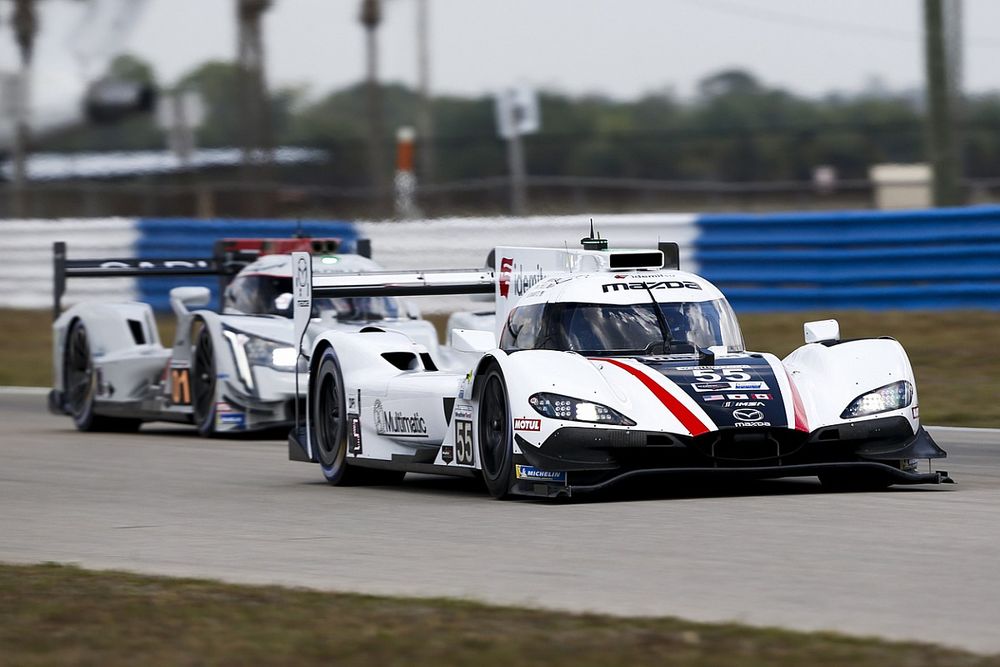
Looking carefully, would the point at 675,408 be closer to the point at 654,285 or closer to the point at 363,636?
the point at 654,285

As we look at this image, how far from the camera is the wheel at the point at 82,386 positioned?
54.5 ft

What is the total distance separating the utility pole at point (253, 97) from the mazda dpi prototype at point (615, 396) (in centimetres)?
2153

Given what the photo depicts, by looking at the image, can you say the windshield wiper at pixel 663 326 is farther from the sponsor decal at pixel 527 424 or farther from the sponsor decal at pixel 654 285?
the sponsor decal at pixel 527 424

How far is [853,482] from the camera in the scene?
9930 mm

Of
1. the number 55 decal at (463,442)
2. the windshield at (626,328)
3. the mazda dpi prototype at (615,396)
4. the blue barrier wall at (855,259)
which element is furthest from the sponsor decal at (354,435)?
the blue barrier wall at (855,259)

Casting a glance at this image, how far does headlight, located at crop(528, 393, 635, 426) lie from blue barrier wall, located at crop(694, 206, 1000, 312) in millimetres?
11135

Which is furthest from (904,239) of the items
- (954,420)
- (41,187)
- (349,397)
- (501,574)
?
(41,187)

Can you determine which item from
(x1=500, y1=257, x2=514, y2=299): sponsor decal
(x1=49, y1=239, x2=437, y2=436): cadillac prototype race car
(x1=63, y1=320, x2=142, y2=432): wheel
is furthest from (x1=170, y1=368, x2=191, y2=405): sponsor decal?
(x1=500, y1=257, x2=514, y2=299): sponsor decal

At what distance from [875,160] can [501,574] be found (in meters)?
25.3

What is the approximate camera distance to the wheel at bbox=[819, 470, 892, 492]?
9.66m

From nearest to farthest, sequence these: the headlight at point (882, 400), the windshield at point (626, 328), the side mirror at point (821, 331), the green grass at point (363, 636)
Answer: the green grass at point (363, 636), the headlight at point (882, 400), the windshield at point (626, 328), the side mirror at point (821, 331)

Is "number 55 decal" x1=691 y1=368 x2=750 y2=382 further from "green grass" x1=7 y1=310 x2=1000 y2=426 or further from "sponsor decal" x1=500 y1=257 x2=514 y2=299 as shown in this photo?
"green grass" x1=7 y1=310 x2=1000 y2=426

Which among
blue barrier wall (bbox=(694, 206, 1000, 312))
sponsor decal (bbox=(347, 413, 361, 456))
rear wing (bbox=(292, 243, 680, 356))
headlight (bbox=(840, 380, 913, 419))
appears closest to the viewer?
headlight (bbox=(840, 380, 913, 419))

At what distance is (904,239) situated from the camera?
2039 centimetres
